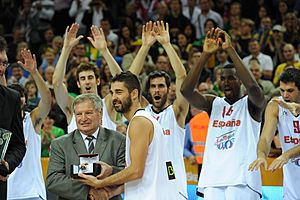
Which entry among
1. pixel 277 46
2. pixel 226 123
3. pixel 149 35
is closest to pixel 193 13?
pixel 277 46

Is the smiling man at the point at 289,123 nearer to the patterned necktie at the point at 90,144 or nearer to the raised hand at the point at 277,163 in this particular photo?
the raised hand at the point at 277,163

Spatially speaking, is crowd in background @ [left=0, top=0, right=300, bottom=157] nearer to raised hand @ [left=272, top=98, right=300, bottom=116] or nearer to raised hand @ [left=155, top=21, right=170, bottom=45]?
raised hand @ [left=155, top=21, right=170, bottom=45]

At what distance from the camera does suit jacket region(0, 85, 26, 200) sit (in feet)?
19.7

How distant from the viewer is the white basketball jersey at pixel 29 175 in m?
8.74

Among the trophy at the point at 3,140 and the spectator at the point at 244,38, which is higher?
the spectator at the point at 244,38

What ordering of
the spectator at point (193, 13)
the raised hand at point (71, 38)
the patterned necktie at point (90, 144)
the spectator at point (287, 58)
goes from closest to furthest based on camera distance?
the patterned necktie at point (90, 144), the raised hand at point (71, 38), the spectator at point (287, 58), the spectator at point (193, 13)

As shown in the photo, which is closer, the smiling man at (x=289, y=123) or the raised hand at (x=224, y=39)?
the smiling man at (x=289, y=123)

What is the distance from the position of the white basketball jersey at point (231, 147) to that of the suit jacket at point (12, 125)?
Result: 2.75 m

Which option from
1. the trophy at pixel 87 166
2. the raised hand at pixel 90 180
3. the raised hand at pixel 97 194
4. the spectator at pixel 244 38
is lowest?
the raised hand at pixel 97 194

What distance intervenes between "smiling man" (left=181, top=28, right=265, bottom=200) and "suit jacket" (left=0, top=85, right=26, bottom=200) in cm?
271

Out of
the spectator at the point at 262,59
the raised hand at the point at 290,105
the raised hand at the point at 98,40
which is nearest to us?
the raised hand at the point at 290,105

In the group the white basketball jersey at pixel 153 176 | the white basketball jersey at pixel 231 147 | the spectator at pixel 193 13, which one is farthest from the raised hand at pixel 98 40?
the spectator at pixel 193 13

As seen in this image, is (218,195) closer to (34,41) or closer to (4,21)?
(34,41)

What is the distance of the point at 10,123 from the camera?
607cm
